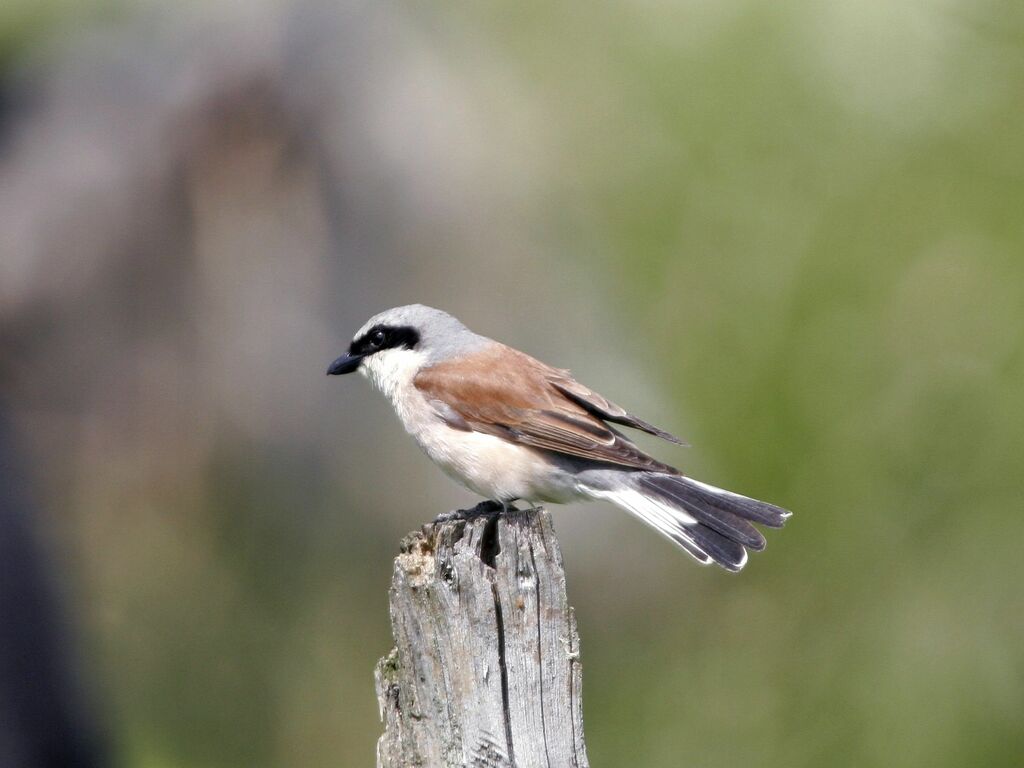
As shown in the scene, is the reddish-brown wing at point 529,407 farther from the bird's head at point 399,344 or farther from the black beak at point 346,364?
the black beak at point 346,364

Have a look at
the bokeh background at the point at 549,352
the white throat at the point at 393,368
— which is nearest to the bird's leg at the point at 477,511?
the white throat at the point at 393,368

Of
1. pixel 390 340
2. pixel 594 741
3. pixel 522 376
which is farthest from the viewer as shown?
pixel 594 741

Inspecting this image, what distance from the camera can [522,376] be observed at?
379cm

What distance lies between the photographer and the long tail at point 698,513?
312cm

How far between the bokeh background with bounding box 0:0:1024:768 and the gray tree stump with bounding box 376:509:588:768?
3415 millimetres

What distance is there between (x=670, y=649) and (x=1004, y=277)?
8.47 ft

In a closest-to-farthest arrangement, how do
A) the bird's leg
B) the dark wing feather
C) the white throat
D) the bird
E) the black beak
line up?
1. the bird's leg
2. the bird
3. the dark wing feather
4. the white throat
5. the black beak

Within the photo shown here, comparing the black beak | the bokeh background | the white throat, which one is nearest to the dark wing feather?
the white throat

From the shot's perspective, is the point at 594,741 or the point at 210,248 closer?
the point at 594,741

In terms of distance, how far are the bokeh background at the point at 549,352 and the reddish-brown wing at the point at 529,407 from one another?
7.06 ft

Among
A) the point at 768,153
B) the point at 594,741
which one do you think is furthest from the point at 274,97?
the point at 594,741

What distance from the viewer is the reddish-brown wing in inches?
139

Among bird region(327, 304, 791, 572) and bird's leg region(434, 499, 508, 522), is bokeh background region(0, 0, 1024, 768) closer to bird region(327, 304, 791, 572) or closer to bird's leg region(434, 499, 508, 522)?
bird region(327, 304, 791, 572)

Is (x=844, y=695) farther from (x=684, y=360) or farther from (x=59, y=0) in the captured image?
(x=59, y=0)
